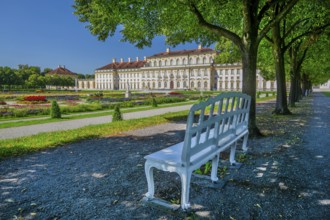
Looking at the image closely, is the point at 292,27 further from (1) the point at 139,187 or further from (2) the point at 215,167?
(1) the point at 139,187

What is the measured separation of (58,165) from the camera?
4496mm

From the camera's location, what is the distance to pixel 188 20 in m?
8.76

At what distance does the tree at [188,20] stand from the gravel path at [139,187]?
284cm

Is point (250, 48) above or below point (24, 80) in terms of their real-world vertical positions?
below

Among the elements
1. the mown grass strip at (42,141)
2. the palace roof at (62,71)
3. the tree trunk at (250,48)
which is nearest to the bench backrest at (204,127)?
the tree trunk at (250,48)

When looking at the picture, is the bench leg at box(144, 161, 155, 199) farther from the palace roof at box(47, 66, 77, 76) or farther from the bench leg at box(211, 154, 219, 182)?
the palace roof at box(47, 66, 77, 76)

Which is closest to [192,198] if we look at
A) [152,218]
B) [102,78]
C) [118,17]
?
[152,218]

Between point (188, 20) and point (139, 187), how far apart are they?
7021mm

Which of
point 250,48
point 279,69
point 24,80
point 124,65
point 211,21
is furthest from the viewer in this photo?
point 124,65

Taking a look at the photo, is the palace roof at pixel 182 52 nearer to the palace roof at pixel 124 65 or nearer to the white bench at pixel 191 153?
the palace roof at pixel 124 65

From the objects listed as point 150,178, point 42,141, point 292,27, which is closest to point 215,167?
point 150,178

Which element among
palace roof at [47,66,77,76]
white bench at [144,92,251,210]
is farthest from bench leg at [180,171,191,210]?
palace roof at [47,66,77,76]

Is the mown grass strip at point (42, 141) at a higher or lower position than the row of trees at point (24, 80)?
lower

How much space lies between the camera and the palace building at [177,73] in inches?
3228
